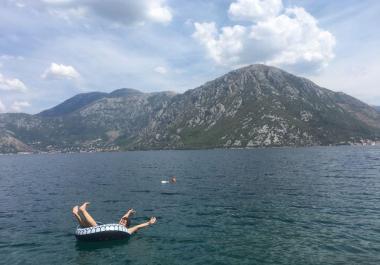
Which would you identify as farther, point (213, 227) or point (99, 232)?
point (213, 227)

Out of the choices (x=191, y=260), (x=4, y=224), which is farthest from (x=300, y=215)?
(x=4, y=224)

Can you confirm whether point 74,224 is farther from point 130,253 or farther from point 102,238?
point 130,253

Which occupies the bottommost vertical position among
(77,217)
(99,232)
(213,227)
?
(213,227)

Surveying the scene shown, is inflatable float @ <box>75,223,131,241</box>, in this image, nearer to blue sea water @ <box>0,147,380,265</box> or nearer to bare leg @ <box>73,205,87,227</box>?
bare leg @ <box>73,205,87,227</box>

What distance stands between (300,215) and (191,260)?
2179cm

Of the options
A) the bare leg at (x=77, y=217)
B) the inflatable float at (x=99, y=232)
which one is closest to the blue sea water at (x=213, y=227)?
the inflatable float at (x=99, y=232)

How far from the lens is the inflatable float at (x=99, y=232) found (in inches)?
1448

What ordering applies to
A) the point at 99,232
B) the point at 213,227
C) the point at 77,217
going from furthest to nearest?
the point at 213,227, the point at 99,232, the point at 77,217

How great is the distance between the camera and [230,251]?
108 ft

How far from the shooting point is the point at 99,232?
36.9 m

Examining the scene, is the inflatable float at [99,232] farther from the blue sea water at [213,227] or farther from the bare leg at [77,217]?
the blue sea water at [213,227]

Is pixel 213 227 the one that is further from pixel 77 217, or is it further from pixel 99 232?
pixel 77 217

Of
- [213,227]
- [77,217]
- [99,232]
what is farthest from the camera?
[213,227]

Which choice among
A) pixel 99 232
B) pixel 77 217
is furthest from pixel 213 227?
pixel 77 217
